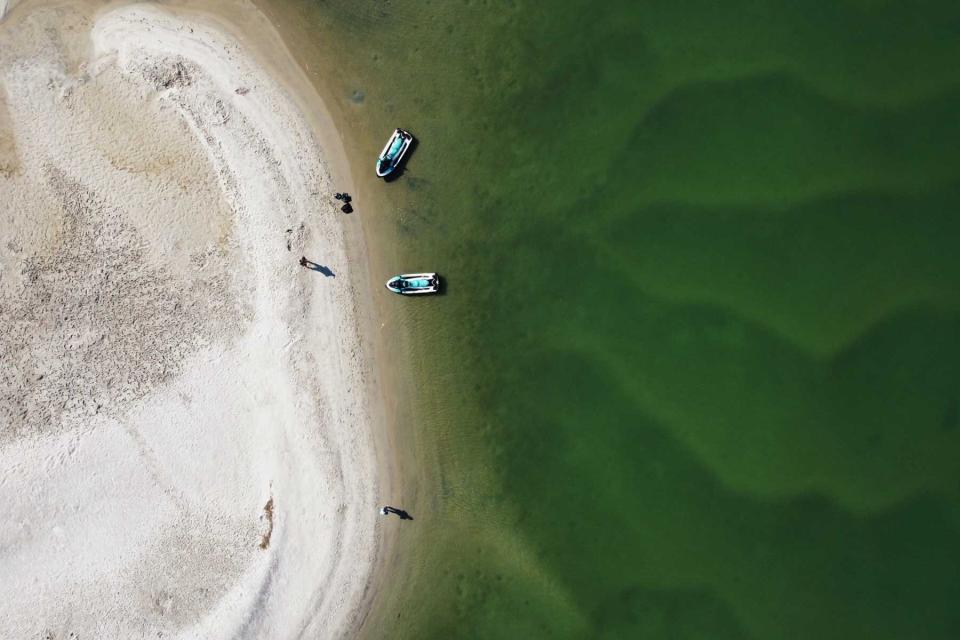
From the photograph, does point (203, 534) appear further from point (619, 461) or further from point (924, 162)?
point (924, 162)

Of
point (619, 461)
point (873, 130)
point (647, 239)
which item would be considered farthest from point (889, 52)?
point (619, 461)

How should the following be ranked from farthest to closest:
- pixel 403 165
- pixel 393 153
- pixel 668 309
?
1. pixel 403 165
2. pixel 393 153
3. pixel 668 309

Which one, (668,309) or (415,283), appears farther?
(415,283)

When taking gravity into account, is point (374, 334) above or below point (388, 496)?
above

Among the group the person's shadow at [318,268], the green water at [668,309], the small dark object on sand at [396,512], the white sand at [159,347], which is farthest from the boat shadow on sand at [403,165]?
the small dark object on sand at [396,512]

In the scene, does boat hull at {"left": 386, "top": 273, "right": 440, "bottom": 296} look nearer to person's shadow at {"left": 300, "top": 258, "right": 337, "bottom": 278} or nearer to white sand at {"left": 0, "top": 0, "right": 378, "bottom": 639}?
person's shadow at {"left": 300, "top": 258, "right": 337, "bottom": 278}

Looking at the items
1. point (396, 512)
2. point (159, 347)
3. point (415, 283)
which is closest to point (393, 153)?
point (415, 283)

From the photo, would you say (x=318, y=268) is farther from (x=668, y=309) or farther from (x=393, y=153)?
(x=668, y=309)
